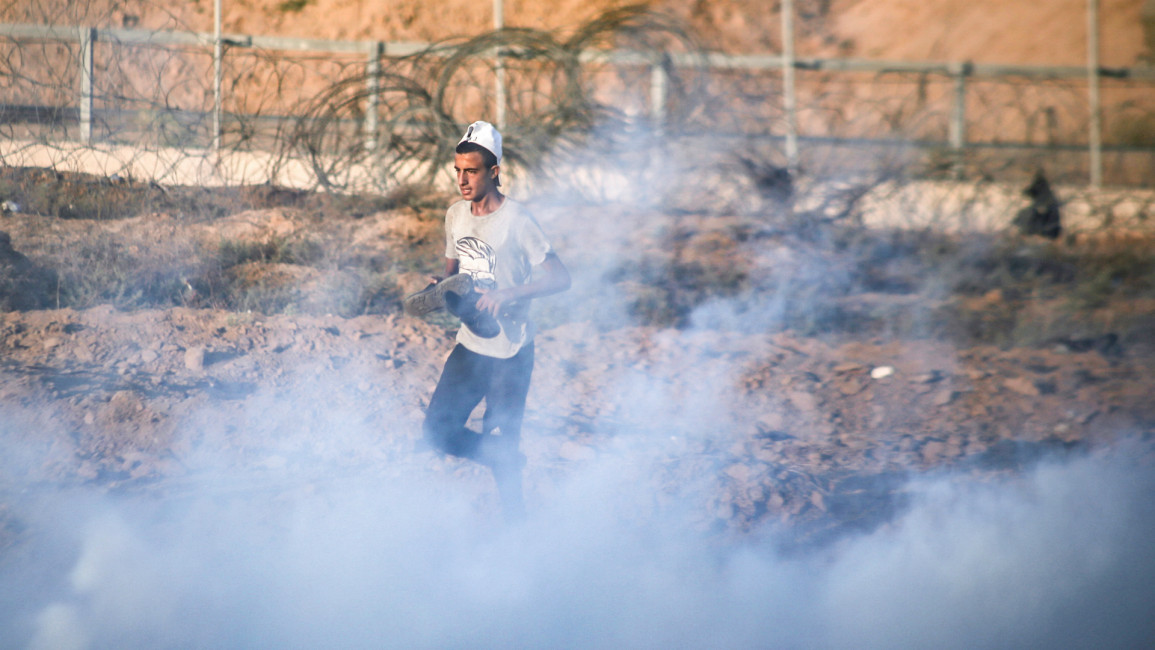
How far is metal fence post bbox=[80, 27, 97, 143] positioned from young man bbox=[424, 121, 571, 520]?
4543 millimetres

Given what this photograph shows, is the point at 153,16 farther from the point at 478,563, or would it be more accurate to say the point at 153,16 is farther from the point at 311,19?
the point at 478,563

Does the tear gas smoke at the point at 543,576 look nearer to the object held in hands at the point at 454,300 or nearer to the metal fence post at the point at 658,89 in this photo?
the object held in hands at the point at 454,300

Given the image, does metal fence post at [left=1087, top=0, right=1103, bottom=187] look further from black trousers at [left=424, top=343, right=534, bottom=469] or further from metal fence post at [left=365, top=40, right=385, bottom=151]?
black trousers at [left=424, top=343, right=534, bottom=469]

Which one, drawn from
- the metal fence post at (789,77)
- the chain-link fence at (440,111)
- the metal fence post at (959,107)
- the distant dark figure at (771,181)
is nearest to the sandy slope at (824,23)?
the metal fence post at (789,77)

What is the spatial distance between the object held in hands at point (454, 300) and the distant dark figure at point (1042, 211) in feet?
25.6

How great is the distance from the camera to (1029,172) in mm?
9023

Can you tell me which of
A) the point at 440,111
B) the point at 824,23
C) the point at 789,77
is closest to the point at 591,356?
the point at 440,111

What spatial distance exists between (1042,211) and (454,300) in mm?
8075

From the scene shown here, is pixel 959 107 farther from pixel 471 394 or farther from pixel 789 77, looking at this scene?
pixel 471 394

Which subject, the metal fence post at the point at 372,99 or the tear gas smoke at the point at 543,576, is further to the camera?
the metal fence post at the point at 372,99

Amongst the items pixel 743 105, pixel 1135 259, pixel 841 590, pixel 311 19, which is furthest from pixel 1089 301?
pixel 311 19

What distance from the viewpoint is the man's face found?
110 inches

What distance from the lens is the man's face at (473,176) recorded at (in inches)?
110

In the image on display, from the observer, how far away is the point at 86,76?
6.41 m
